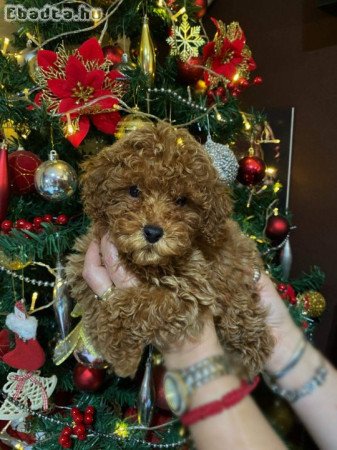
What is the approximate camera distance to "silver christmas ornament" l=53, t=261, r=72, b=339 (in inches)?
38.3

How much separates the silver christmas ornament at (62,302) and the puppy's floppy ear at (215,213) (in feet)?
1.40

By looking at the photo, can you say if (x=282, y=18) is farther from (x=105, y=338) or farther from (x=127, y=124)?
(x=105, y=338)

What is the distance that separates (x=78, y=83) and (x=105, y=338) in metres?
0.62

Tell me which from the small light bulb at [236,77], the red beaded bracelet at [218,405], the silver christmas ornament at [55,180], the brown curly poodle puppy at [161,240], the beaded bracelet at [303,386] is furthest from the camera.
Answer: the small light bulb at [236,77]

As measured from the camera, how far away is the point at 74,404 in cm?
116

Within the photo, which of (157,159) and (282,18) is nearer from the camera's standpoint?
(157,159)

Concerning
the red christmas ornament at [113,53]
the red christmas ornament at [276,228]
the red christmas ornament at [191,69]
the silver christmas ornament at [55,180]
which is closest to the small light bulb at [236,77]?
the red christmas ornament at [191,69]

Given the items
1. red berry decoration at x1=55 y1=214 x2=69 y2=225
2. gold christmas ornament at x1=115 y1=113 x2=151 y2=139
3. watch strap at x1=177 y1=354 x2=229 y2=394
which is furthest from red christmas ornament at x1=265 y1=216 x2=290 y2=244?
watch strap at x1=177 y1=354 x2=229 y2=394

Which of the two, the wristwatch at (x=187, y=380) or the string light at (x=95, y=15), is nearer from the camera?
the wristwatch at (x=187, y=380)

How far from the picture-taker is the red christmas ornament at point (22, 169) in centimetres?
98

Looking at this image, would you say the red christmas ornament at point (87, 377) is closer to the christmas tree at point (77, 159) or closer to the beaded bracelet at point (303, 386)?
the christmas tree at point (77, 159)

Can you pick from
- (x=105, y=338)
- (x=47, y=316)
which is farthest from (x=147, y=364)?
(x=47, y=316)

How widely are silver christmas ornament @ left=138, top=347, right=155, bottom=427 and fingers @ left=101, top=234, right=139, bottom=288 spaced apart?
1.01ft

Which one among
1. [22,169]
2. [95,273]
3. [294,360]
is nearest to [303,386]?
[294,360]
